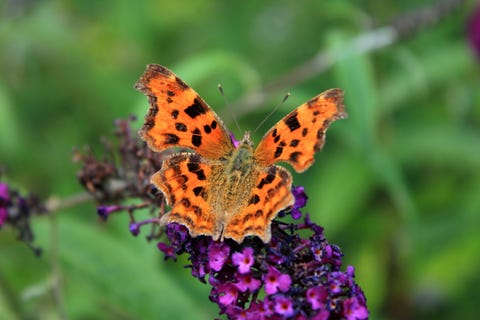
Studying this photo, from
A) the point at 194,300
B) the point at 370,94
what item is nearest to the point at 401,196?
the point at 370,94

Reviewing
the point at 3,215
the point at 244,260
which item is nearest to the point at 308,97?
the point at 3,215

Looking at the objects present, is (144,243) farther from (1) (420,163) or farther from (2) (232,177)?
(1) (420,163)

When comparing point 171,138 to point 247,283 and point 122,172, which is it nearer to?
point 122,172

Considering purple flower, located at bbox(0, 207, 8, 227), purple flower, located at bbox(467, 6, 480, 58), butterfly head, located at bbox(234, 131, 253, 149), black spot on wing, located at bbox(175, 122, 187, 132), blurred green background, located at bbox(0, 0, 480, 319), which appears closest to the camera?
black spot on wing, located at bbox(175, 122, 187, 132)

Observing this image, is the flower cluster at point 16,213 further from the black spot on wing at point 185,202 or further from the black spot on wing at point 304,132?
the black spot on wing at point 304,132

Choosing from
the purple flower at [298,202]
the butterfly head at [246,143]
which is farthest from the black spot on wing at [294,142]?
the butterfly head at [246,143]

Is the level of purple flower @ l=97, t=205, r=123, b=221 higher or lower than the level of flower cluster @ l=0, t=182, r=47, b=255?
lower

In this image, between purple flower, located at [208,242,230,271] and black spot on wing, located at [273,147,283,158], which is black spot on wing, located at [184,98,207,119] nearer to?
black spot on wing, located at [273,147,283,158]

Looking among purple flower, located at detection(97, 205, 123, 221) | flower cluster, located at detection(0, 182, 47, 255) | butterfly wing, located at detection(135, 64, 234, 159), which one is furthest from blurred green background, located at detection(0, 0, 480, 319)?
butterfly wing, located at detection(135, 64, 234, 159)
